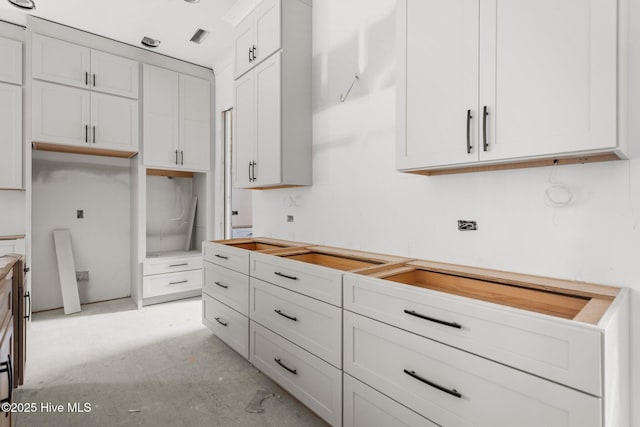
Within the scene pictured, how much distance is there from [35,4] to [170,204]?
93.2 inches

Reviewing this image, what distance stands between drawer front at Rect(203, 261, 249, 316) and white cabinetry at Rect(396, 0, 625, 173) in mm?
1450

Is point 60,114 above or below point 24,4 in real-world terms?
below

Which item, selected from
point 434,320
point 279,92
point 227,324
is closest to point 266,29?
point 279,92

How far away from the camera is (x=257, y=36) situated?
2721mm

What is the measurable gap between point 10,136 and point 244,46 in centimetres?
238

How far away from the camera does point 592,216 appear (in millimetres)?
1344

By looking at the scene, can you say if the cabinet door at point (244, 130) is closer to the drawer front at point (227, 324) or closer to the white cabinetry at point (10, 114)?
the drawer front at point (227, 324)

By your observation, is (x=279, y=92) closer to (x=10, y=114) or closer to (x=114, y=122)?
(x=114, y=122)

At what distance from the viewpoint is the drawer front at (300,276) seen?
1628 mm

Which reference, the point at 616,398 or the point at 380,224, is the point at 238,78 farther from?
the point at 616,398

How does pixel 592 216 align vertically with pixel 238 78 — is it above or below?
below

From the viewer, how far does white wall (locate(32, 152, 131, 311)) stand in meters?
3.58

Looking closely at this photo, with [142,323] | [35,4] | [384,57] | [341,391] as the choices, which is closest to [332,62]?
[384,57]

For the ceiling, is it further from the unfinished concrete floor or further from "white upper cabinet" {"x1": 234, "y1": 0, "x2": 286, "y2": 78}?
the unfinished concrete floor
